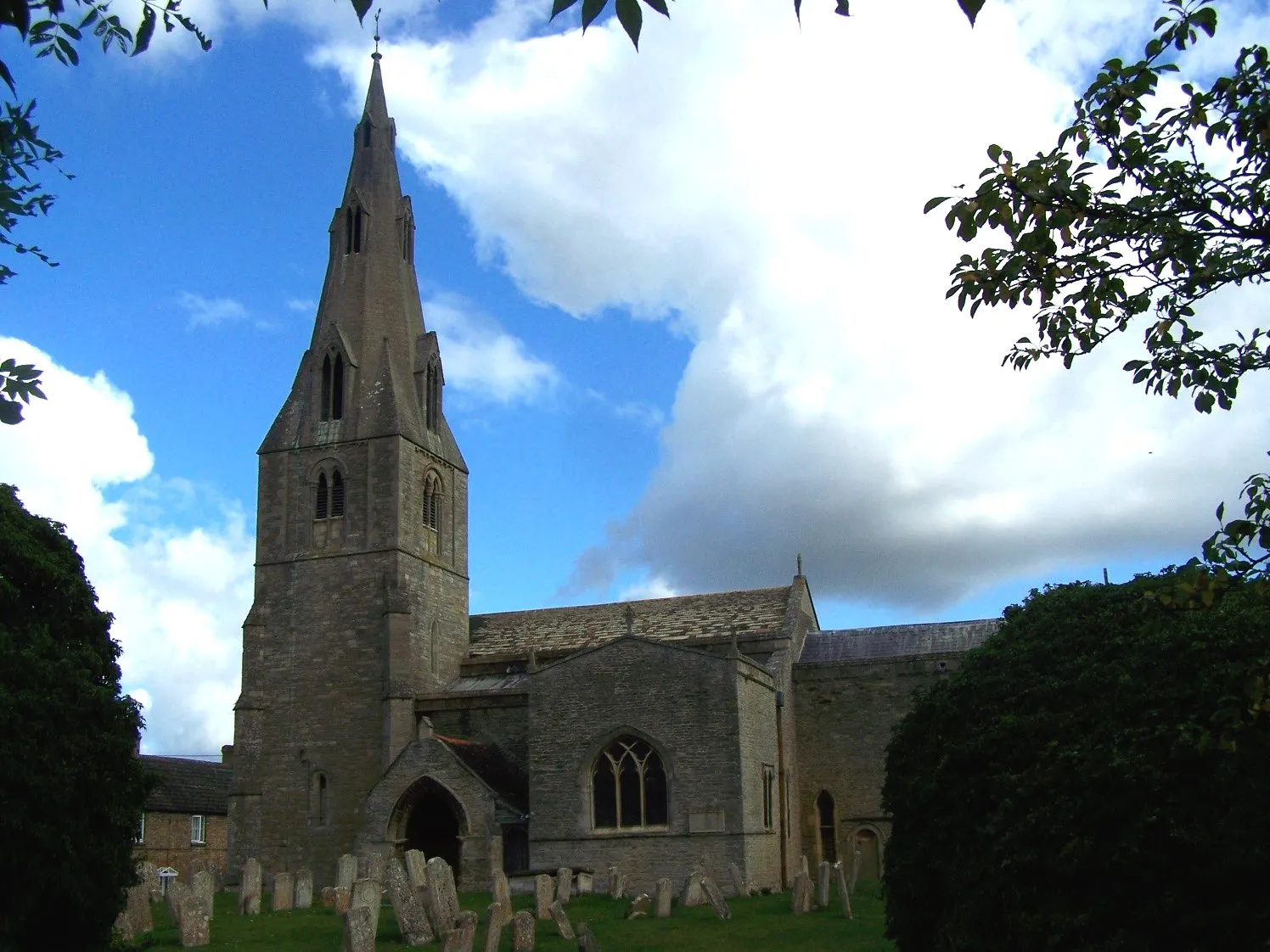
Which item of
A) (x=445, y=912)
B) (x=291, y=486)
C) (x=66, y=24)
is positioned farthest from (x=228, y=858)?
(x=66, y=24)

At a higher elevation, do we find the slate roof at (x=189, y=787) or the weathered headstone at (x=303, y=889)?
the slate roof at (x=189, y=787)

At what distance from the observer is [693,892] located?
80.2 ft

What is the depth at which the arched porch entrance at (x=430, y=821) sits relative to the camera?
3039cm

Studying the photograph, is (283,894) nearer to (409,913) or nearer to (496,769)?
(496,769)

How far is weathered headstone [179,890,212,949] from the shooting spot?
19484 mm

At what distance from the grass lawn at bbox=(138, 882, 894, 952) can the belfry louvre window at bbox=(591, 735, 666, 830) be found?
3175mm

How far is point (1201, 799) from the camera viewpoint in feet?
34.8

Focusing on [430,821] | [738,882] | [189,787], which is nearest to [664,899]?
[738,882]

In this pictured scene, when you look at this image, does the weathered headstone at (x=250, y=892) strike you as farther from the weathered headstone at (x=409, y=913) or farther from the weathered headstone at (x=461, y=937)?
the weathered headstone at (x=461, y=937)

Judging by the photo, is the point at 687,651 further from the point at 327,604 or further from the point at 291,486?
the point at 291,486

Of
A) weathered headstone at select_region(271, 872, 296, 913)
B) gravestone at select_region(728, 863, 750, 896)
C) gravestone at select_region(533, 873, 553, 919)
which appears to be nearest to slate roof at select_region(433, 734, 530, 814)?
weathered headstone at select_region(271, 872, 296, 913)

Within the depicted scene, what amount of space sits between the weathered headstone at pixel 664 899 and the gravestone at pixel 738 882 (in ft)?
14.4

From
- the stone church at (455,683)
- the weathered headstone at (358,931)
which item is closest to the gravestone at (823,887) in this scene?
the stone church at (455,683)

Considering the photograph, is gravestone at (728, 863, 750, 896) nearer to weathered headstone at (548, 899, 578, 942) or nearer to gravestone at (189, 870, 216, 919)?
weathered headstone at (548, 899, 578, 942)
